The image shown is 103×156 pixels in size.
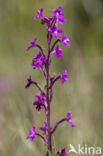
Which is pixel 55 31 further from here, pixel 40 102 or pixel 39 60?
pixel 40 102

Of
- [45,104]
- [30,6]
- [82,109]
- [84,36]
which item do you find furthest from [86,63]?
[45,104]

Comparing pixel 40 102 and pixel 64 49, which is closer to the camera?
pixel 40 102

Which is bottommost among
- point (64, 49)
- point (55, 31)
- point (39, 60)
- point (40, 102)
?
point (40, 102)

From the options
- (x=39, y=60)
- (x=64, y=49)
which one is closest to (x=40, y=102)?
(x=39, y=60)

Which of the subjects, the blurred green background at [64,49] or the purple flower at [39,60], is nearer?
the purple flower at [39,60]

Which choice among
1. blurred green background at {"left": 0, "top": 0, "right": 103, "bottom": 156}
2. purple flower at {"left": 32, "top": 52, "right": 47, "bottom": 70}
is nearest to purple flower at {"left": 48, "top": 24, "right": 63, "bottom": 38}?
purple flower at {"left": 32, "top": 52, "right": 47, "bottom": 70}

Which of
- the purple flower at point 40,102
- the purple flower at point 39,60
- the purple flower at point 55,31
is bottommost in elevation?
the purple flower at point 40,102

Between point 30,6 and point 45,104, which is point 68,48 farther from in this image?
point 45,104

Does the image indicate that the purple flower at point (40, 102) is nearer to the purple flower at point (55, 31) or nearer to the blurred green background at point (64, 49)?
the purple flower at point (55, 31)

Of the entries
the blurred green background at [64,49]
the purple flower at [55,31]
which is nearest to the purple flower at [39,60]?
the purple flower at [55,31]

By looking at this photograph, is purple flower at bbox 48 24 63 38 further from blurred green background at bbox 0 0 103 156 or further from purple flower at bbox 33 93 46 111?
blurred green background at bbox 0 0 103 156

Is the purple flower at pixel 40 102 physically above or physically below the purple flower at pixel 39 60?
below
